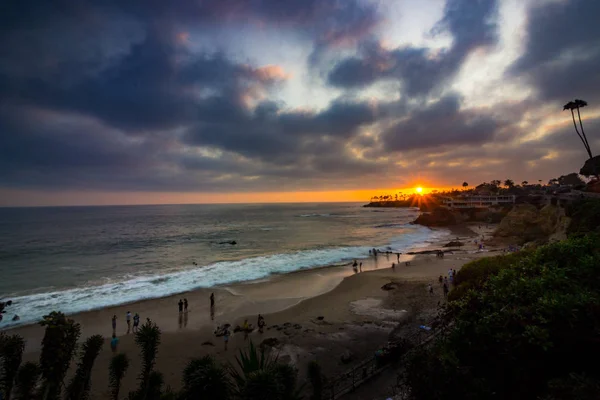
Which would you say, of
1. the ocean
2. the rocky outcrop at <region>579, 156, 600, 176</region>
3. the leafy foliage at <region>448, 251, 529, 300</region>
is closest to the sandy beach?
the ocean

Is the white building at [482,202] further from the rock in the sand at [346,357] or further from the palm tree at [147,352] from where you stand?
the palm tree at [147,352]

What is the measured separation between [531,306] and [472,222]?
367 ft

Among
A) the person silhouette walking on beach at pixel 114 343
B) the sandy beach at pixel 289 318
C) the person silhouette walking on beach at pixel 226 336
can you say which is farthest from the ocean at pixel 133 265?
the person silhouette walking on beach at pixel 226 336

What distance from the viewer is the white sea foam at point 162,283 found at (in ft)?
83.3

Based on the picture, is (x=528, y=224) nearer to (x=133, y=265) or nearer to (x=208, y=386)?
(x=208, y=386)

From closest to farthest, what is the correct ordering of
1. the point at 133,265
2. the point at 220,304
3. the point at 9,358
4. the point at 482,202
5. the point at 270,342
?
the point at 9,358 < the point at 270,342 < the point at 220,304 < the point at 133,265 < the point at 482,202

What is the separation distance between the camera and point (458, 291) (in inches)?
690

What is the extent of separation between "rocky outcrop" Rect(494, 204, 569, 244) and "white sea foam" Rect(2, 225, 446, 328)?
3034 centimetres

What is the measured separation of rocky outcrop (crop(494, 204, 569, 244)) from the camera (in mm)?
49303

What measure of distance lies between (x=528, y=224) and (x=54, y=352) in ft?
228

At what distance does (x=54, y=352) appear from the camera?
281 inches

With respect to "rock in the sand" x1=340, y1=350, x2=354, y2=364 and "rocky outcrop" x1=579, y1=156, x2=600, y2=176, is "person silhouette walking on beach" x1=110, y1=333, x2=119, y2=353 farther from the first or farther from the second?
"rocky outcrop" x1=579, y1=156, x2=600, y2=176

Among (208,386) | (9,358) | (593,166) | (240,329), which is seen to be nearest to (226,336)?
(240,329)

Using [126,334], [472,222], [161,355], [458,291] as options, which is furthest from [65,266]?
[472,222]
